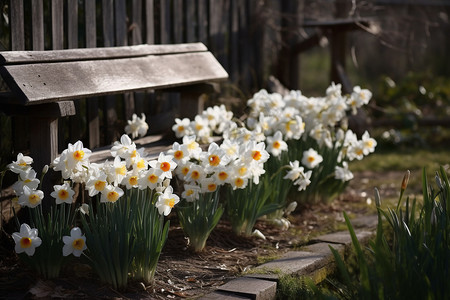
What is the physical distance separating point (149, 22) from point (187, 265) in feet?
6.69

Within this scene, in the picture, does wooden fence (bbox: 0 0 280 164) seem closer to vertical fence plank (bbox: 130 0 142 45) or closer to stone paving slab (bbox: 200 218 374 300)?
vertical fence plank (bbox: 130 0 142 45)

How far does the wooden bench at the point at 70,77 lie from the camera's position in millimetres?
3146

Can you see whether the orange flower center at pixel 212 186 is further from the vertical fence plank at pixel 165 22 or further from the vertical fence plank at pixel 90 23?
the vertical fence plank at pixel 165 22

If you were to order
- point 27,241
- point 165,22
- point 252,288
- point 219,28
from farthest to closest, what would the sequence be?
point 219,28, point 165,22, point 252,288, point 27,241

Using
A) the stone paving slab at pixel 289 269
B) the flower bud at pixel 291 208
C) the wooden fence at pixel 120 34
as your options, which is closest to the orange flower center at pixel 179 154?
the stone paving slab at pixel 289 269

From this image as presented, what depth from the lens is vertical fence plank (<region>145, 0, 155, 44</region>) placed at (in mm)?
4789

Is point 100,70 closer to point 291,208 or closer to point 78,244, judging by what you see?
point 78,244

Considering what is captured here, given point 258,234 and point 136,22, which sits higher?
point 136,22

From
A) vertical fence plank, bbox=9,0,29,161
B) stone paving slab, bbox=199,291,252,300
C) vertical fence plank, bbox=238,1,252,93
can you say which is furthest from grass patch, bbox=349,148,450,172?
stone paving slab, bbox=199,291,252,300

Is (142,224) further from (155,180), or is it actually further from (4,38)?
(4,38)

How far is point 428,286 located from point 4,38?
8.34ft

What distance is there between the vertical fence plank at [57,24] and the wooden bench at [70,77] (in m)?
0.26

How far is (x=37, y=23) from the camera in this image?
3768 millimetres

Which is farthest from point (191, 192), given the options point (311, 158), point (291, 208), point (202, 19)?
point (202, 19)
